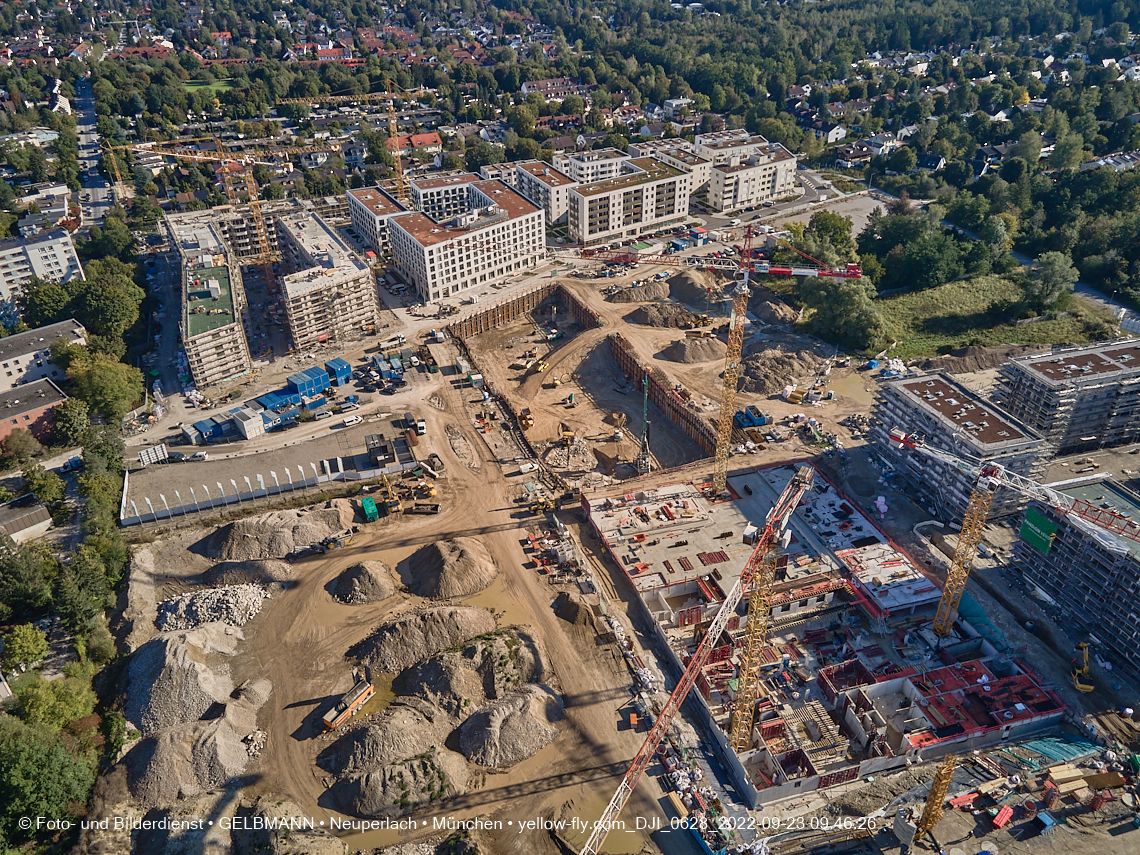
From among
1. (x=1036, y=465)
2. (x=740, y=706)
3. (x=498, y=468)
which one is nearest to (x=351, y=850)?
(x=740, y=706)

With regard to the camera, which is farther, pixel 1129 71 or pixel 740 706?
pixel 1129 71

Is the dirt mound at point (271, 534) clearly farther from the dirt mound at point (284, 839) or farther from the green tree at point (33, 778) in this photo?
the dirt mound at point (284, 839)

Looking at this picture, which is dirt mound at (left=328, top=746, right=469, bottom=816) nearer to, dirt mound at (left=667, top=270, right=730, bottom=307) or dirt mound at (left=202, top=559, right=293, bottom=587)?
dirt mound at (left=202, top=559, right=293, bottom=587)

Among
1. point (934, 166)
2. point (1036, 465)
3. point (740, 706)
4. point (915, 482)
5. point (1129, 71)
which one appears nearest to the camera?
point (740, 706)

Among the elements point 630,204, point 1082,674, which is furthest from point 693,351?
point 1082,674

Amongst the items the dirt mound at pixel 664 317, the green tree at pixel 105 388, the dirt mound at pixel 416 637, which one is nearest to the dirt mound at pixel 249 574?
the dirt mound at pixel 416 637

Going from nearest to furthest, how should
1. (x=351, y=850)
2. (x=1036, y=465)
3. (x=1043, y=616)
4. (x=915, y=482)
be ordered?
(x=351, y=850) → (x=1043, y=616) → (x=1036, y=465) → (x=915, y=482)

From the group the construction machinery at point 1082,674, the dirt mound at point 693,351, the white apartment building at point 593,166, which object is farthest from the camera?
the white apartment building at point 593,166

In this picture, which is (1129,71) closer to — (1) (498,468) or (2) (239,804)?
(1) (498,468)
